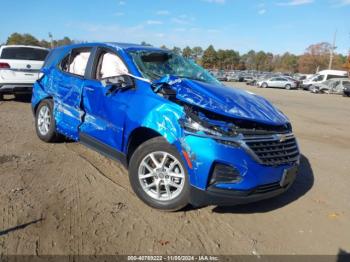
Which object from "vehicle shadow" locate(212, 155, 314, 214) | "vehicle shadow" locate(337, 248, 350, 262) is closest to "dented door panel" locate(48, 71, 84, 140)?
"vehicle shadow" locate(212, 155, 314, 214)

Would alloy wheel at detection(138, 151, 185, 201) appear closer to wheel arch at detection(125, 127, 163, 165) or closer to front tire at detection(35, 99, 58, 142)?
wheel arch at detection(125, 127, 163, 165)

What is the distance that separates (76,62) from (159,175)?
8.73 ft

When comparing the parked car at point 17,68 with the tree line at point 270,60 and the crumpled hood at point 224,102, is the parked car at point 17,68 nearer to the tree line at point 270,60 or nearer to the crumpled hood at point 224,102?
the crumpled hood at point 224,102

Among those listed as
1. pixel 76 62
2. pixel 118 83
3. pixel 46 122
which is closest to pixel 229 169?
pixel 118 83

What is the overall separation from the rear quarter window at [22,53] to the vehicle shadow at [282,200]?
8926 millimetres

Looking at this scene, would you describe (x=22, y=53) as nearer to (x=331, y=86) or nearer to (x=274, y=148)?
(x=274, y=148)

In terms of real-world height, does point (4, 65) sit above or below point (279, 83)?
above

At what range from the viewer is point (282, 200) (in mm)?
4516

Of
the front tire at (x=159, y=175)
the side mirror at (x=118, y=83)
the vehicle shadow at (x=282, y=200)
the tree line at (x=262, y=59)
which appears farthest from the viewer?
the tree line at (x=262, y=59)

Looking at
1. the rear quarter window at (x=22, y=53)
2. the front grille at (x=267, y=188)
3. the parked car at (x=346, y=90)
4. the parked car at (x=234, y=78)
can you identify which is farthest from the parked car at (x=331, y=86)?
the front grille at (x=267, y=188)

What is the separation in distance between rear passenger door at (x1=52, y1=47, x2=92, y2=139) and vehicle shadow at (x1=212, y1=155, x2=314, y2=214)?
8.17 feet

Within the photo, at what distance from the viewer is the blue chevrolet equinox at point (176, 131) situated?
11.3 feet

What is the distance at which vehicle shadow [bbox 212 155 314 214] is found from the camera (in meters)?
4.10

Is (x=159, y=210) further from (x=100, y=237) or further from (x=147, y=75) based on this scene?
(x=147, y=75)
